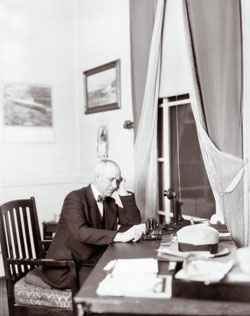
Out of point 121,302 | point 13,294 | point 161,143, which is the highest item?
point 161,143

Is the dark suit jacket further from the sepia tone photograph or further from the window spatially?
the window

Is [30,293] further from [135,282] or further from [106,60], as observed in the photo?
[106,60]

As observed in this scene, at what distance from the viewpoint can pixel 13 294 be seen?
305cm

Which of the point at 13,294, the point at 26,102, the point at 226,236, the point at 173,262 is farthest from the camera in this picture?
the point at 26,102

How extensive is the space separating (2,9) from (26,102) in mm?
1195

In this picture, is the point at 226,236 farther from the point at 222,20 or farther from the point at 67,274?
the point at 222,20

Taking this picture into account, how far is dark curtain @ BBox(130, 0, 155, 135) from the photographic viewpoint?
4.13 m

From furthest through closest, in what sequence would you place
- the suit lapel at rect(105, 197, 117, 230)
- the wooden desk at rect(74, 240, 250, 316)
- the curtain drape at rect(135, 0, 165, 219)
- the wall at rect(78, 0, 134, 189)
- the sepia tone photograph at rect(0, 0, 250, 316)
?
the wall at rect(78, 0, 134, 189), the curtain drape at rect(135, 0, 165, 219), the suit lapel at rect(105, 197, 117, 230), the sepia tone photograph at rect(0, 0, 250, 316), the wooden desk at rect(74, 240, 250, 316)

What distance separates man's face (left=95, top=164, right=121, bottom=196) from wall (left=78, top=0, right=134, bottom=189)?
1612 mm

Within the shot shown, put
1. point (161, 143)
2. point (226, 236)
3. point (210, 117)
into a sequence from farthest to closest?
point (161, 143) → point (210, 117) → point (226, 236)

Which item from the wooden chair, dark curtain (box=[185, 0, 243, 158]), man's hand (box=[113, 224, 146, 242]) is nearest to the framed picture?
dark curtain (box=[185, 0, 243, 158])

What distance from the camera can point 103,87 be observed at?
5230 millimetres

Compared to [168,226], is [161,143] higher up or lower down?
higher up

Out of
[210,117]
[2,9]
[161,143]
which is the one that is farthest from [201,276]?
[2,9]
